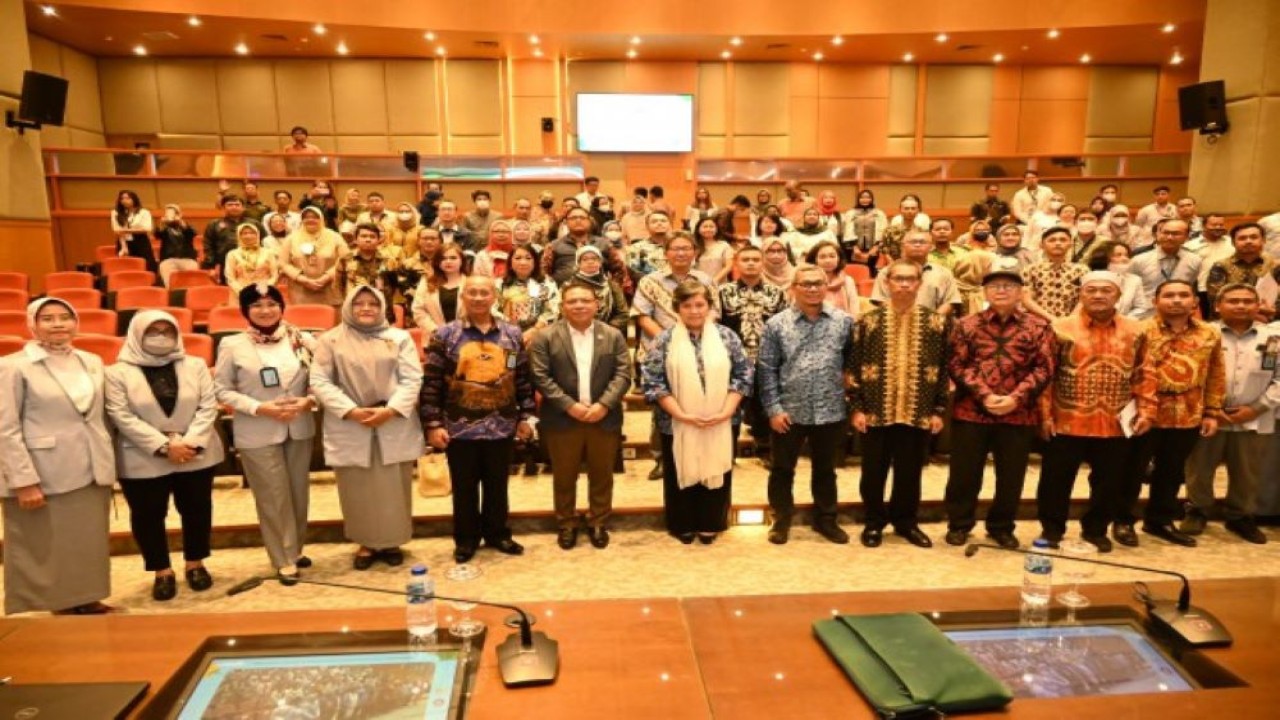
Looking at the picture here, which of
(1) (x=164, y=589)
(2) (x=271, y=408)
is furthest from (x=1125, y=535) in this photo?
(1) (x=164, y=589)

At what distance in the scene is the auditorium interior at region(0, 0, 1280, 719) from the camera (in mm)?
3723

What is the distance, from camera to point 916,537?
4340 mm

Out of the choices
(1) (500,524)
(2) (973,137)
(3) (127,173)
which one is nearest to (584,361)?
(1) (500,524)

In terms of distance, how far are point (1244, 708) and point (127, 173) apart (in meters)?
13.0

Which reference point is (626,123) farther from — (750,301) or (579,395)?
(579,395)

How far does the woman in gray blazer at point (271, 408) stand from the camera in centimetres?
374

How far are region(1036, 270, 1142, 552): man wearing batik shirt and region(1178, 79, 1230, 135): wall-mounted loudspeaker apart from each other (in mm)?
7611

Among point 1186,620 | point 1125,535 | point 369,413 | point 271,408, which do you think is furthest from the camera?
point 1125,535

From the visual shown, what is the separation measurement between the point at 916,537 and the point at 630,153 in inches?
406

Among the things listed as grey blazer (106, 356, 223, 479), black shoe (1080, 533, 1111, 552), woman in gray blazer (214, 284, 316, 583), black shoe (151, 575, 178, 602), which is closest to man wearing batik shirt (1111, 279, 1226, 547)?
black shoe (1080, 533, 1111, 552)

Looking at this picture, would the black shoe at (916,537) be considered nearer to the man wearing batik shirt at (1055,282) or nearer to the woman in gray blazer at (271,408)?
the man wearing batik shirt at (1055,282)

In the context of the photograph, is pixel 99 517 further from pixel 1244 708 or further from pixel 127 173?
pixel 127 173

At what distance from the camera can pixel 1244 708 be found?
4.85 feet

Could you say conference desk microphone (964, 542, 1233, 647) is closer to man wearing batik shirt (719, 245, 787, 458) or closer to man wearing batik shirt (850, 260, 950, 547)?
man wearing batik shirt (850, 260, 950, 547)
